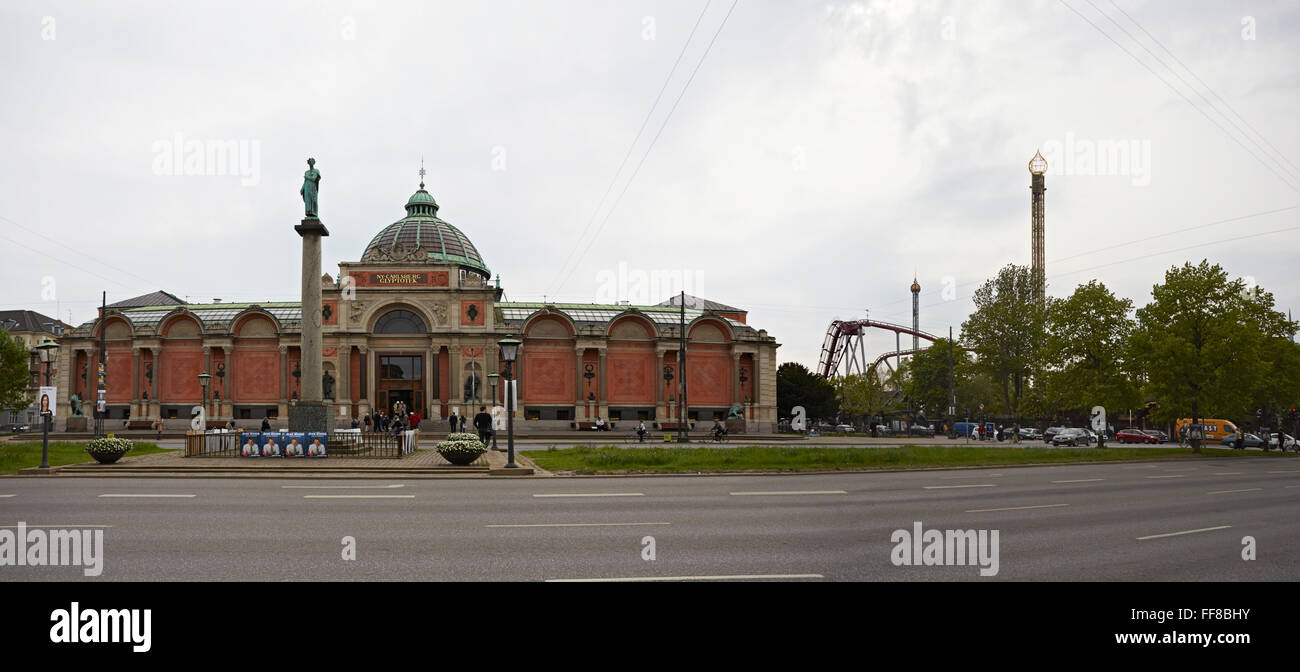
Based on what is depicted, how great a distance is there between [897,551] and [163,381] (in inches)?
2709

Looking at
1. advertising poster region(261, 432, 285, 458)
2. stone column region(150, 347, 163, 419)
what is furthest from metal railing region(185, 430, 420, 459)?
stone column region(150, 347, 163, 419)

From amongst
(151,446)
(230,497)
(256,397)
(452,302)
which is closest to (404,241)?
(452,302)

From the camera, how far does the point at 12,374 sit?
5991 cm

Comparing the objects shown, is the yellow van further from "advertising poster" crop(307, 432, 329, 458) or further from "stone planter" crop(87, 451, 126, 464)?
"stone planter" crop(87, 451, 126, 464)

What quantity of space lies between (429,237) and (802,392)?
140ft

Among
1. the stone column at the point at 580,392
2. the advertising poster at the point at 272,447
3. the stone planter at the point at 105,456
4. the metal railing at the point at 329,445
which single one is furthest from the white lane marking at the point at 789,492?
the stone column at the point at 580,392

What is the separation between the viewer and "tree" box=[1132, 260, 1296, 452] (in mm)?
38969

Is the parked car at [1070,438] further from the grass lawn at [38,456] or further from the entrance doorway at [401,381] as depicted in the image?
the grass lawn at [38,456]

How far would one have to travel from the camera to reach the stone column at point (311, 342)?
27578 mm

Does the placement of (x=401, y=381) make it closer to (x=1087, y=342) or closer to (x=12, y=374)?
(x=12, y=374)

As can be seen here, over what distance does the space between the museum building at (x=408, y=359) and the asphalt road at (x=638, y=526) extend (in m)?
41.6

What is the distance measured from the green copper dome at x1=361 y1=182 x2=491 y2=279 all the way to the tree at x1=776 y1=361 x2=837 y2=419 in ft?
112
